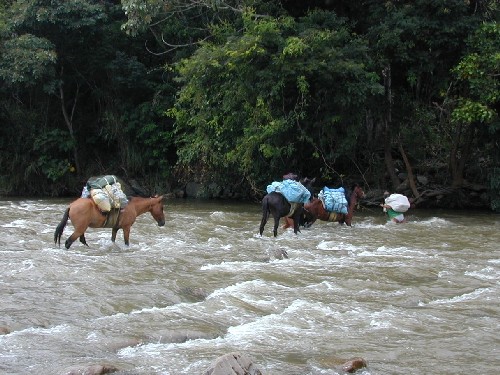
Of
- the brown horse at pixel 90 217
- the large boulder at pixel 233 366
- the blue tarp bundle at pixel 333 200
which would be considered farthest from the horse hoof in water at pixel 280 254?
the large boulder at pixel 233 366

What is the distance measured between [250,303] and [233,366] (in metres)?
2.91

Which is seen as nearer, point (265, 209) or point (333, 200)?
point (265, 209)

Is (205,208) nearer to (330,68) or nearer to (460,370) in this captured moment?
(330,68)

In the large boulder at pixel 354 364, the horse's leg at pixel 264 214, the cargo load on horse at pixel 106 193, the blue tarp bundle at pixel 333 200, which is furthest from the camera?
the blue tarp bundle at pixel 333 200

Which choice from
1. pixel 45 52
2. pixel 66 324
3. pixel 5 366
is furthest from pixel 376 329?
pixel 45 52

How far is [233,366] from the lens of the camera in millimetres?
5641

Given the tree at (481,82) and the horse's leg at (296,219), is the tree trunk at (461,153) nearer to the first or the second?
the tree at (481,82)

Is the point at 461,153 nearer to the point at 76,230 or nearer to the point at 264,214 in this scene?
the point at 264,214

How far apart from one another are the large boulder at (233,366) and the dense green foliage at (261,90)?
1257 cm

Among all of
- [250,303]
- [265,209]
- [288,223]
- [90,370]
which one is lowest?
[90,370]

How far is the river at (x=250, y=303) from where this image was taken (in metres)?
6.59

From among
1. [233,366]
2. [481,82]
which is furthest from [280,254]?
[481,82]

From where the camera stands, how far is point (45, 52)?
2300 centimetres

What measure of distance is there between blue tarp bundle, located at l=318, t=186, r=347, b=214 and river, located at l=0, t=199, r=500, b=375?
143cm
